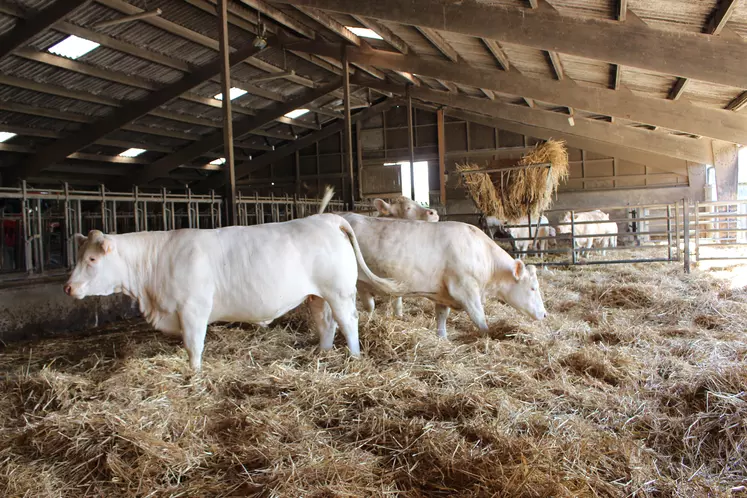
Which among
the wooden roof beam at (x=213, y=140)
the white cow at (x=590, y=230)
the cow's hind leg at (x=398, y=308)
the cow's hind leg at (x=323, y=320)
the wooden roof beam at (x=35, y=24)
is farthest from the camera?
the wooden roof beam at (x=213, y=140)

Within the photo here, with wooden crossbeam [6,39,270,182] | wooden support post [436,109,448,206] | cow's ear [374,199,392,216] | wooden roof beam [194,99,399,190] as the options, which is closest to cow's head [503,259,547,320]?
cow's ear [374,199,392,216]

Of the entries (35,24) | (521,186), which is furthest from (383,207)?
(35,24)

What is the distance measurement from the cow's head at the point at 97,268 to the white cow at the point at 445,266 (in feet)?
7.48

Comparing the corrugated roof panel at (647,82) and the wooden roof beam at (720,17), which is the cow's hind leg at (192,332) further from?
the corrugated roof panel at (647,82)

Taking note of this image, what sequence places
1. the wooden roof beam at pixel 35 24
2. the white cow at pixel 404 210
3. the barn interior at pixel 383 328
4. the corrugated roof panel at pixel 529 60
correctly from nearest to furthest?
the barn interior at pixel 383 328 → the white cow at pixel 404 210 → the wooden roof beam at pixel 35 24 → the corrugated roof panel at pixel 529 60

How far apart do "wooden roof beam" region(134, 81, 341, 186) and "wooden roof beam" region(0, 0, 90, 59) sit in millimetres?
8892

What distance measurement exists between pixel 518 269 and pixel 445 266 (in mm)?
803

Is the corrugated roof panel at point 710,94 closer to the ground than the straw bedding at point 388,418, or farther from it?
farther from it

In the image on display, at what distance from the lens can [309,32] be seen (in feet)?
44.9

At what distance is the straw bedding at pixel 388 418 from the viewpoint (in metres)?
2.61

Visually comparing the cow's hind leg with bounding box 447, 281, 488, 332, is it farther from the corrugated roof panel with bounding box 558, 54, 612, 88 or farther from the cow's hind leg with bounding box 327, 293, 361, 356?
the corrugated roof panel with bounding box 558, 54, 612, 88

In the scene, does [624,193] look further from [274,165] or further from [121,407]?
[121,407]

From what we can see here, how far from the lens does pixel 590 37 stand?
7.07 meters

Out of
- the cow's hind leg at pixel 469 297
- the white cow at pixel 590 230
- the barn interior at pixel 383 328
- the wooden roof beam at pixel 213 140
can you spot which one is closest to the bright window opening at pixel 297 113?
the wooden roof beam at pixel 213 140
